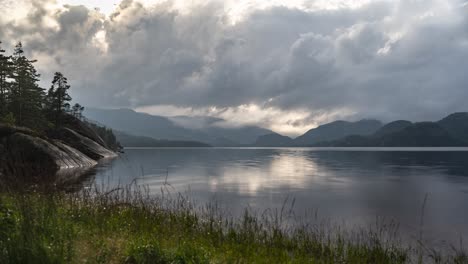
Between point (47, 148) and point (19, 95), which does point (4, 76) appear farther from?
point (47, 148)

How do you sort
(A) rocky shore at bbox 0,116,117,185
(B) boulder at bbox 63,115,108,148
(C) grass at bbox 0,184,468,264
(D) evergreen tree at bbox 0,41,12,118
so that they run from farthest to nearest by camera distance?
1. (B) boulder at bbox 63,115,108,148
2. (D) evergreen tree at bbox 0,41,12,118
3. (A) rocky shore at bbox 0,116,117,185
4. (C) grass at bbox 0,184,468,264

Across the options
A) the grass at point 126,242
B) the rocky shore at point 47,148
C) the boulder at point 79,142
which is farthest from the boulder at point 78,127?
the grass at point 126,242

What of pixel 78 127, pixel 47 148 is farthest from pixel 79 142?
pixel 47 148

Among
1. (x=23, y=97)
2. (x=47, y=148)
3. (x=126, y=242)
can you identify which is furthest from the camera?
(x=23, y=97)

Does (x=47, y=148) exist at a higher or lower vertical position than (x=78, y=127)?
lower

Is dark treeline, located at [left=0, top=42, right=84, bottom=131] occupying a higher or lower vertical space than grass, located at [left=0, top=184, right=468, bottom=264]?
higher

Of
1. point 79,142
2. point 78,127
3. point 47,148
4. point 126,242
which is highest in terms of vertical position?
point 78,127

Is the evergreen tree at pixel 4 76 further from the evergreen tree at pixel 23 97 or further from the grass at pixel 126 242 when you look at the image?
the grass at pixel 126 242

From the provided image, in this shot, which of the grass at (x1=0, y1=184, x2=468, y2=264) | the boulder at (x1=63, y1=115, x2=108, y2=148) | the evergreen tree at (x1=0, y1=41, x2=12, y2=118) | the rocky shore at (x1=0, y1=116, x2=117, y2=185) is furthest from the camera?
the boulder at (x1=63, y1=115, x2=108, y2=148)

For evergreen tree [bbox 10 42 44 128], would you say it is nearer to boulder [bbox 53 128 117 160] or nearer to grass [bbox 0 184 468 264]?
boulder [bbox 53 128 117 160]

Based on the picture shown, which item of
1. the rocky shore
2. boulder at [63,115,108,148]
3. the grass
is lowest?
the grass

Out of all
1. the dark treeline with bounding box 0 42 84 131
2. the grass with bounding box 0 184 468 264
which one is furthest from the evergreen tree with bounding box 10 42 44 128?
the grass with bounding box 0 184 468 264

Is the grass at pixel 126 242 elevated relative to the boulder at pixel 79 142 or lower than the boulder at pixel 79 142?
lower

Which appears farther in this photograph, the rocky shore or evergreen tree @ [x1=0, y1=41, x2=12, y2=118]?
evergreen tree @ [x1=0, y1=41, x2=12, y2=118]
